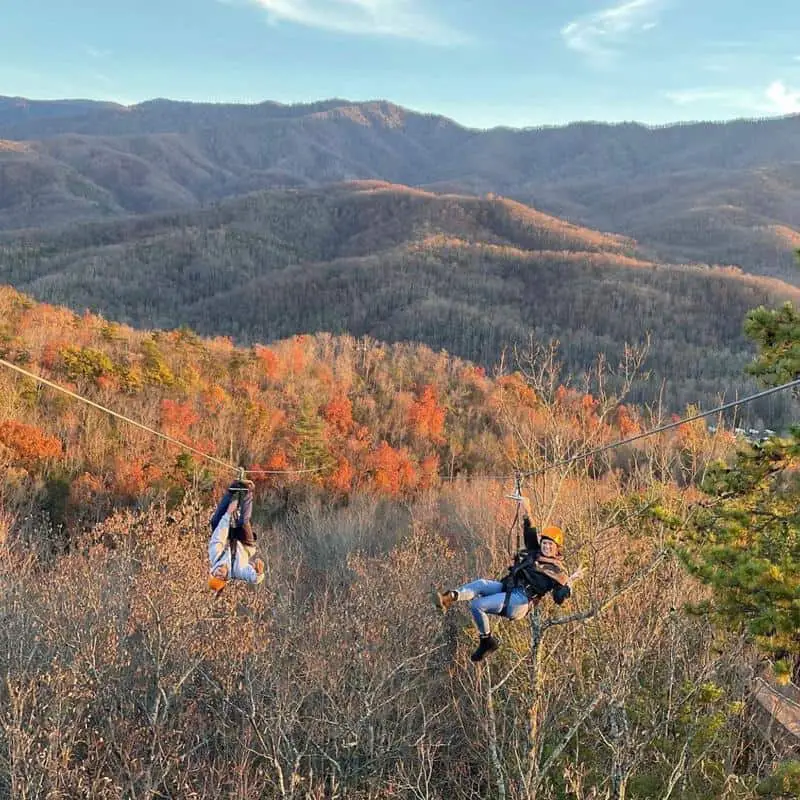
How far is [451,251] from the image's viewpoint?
164875 millimetres

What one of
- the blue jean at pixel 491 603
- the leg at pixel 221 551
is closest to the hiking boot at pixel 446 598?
the blue jean at pixel 491 603

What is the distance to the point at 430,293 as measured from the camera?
131250 millimetres

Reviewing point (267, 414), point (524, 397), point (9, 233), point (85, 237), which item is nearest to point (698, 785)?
point (524, 397)

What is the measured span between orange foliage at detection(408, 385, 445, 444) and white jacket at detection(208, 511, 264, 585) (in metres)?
35.2

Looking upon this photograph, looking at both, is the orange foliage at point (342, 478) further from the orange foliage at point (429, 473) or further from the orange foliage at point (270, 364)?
the orange foliage at point (270, 364)

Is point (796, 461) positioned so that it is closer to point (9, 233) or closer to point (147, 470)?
point (147, 470)

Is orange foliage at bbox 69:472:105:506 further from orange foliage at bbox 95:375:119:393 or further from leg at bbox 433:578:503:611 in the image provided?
leg at bbox 433:578:503:611

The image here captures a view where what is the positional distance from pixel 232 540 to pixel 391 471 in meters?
29.4

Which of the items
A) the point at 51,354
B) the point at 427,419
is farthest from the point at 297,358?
the point at 51,354

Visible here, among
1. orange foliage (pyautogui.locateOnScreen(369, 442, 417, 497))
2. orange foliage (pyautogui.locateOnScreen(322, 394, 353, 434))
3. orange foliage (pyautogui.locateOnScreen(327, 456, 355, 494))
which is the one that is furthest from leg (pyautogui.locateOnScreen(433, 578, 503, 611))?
orange foliage (pyautogui.locateOnScreen(322, 394, 353, 434))

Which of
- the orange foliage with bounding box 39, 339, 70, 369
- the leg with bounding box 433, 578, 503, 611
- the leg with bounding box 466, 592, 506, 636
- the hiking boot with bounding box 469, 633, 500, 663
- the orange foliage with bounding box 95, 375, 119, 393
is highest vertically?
the leg with bounding box 433, 578, 503, 611

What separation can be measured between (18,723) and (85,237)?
201 meters

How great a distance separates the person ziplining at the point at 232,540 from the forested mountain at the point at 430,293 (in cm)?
7534

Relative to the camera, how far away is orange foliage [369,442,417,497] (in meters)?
36.5
